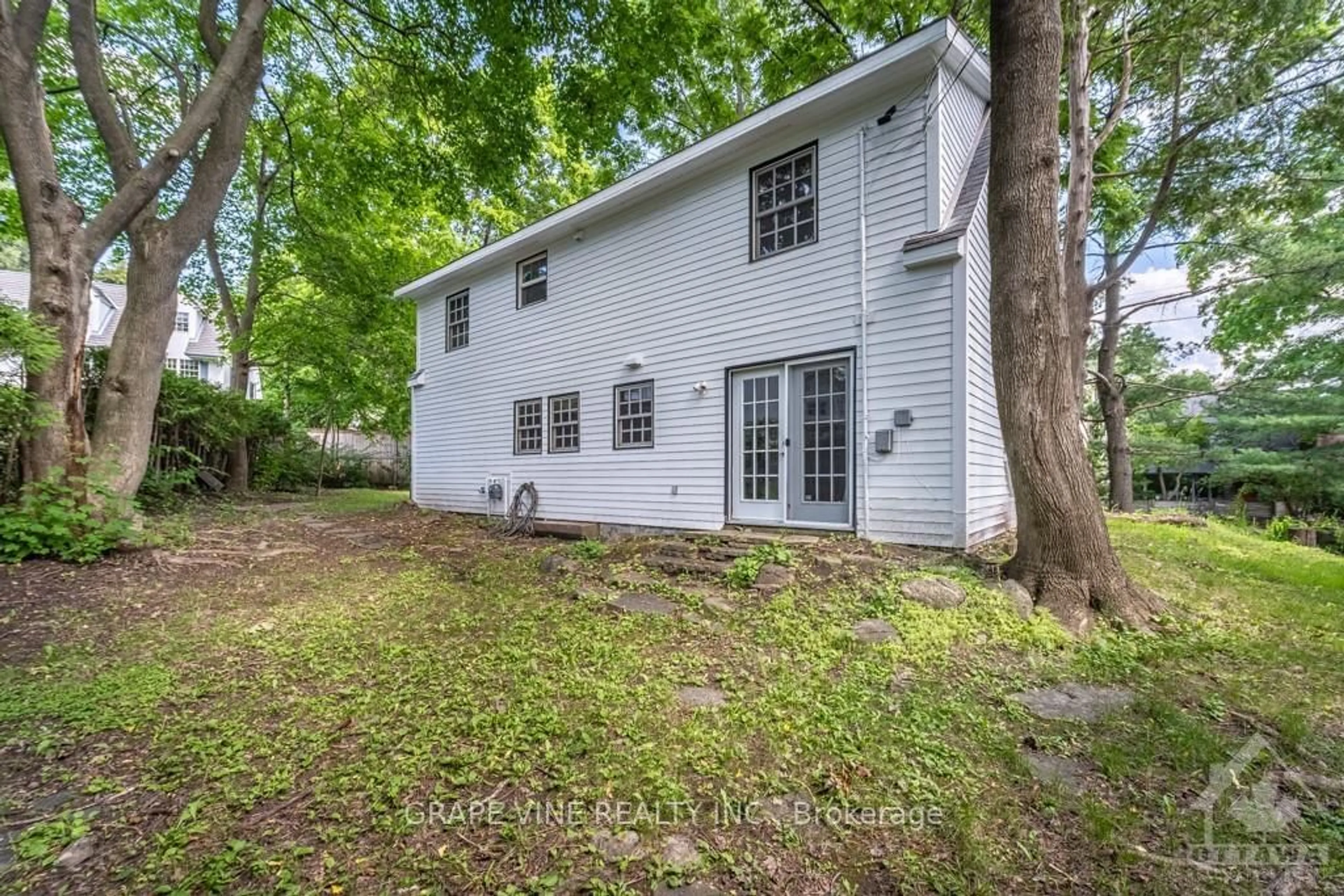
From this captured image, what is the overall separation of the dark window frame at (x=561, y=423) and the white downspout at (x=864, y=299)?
437 cm

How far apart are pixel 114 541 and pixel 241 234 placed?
10997mm

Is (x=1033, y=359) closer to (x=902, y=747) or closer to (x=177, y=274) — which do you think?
(x=902, y=747)

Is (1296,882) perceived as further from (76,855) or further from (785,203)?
(785,203)

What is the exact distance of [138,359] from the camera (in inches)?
216

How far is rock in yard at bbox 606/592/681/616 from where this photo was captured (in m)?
4.18

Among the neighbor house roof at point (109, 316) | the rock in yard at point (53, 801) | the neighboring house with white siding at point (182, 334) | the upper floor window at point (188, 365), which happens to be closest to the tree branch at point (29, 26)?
the rock in yard at point (53, 801)

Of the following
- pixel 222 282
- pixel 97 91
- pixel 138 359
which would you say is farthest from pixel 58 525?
pixel 222 282

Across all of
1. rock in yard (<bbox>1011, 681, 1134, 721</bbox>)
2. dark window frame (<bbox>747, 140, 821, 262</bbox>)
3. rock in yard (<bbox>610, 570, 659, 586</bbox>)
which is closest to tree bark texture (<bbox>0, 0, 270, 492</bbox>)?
rock in yard (<bbox>610, 570, 659, 586</bbox>)

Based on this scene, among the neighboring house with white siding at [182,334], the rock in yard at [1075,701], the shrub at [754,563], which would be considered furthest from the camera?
the neighboring house with white siding at [182,334]

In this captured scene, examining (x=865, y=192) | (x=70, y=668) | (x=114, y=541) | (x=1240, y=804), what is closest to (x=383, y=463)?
(x=114, y=541)

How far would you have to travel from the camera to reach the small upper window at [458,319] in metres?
10.6

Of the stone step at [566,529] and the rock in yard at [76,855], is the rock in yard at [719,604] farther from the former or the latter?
the stone step at [566,529]

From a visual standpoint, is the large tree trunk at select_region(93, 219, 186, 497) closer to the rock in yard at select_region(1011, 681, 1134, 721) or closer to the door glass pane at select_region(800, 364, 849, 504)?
the door glass pane at select_region(800, 364, 849, 504)

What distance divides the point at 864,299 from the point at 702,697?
4.36 m
